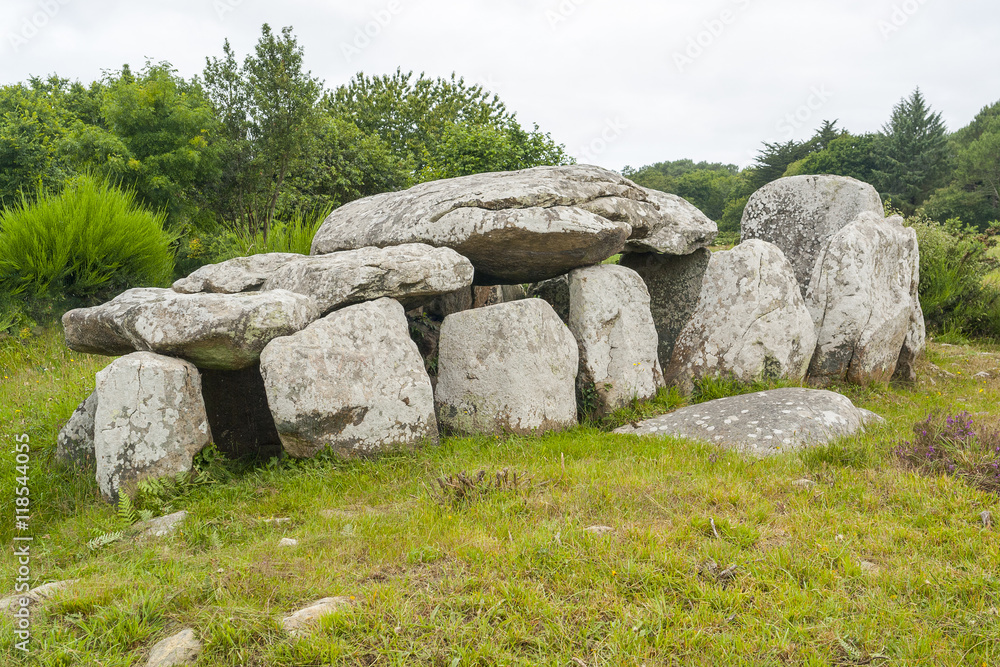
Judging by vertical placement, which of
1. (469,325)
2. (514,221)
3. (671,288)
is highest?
(514,221)

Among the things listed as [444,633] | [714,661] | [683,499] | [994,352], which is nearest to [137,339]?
[444,633]

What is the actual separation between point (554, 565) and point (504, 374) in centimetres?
316

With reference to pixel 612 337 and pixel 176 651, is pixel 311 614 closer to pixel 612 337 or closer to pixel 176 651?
pixel 176 651

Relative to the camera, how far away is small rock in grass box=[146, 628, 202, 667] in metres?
3.22

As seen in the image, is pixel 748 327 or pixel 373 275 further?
pixel 748 327

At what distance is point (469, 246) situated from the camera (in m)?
7.94

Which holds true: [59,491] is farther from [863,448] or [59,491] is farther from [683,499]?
[863,448]

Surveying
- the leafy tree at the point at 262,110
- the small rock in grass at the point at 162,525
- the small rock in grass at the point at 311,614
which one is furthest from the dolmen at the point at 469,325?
the leafy tree at the point at 262,110

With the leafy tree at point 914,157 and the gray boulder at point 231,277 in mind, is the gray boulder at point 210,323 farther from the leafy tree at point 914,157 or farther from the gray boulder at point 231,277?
the leafy tree at point 914,157

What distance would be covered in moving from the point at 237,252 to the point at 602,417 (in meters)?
8.50

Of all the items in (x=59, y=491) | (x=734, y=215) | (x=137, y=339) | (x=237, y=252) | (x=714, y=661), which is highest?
(x=734, y=215)

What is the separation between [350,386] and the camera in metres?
6.16

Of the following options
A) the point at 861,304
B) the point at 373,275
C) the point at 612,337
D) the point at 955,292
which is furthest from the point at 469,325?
the point at 955,292

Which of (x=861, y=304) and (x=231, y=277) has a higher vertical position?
(x=231, y=277)
